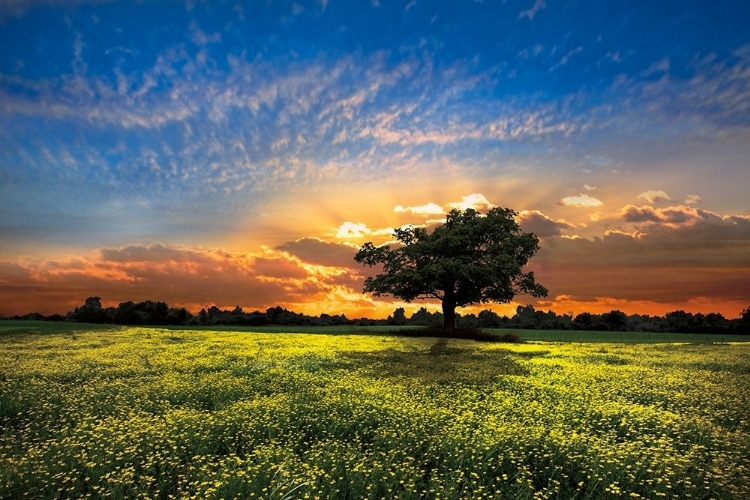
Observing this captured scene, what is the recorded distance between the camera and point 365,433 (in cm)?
1120

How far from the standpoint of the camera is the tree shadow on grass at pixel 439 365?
66.8ft

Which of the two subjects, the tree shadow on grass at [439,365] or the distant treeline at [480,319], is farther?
the distant treeline at [480,319]

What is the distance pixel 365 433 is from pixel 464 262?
3974 centimetres

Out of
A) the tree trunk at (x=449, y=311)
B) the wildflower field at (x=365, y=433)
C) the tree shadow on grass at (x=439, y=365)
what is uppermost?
the tree trunk at (x=449, y=311)

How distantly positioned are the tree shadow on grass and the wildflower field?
0.34m

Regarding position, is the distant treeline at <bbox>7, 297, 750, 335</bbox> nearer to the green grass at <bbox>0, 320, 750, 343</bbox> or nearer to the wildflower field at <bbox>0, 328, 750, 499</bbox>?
the green grass at <bbox>0, 320, 750, 343</bbox>

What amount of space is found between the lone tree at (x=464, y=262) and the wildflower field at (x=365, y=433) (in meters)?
27.0

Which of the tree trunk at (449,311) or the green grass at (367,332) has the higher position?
the tree trunk at (449,311)

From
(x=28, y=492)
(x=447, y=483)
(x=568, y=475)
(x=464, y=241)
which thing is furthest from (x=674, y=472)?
(x=464, y=241)

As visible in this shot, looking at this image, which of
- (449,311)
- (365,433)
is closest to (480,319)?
(449,311)

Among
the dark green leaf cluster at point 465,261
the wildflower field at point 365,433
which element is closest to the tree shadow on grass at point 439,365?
the wildflower field at point 365,433

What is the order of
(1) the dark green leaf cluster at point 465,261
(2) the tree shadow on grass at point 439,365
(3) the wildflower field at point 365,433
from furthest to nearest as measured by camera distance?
(1) the dark green leaf cluster at point 465,261 → (2) the tree shadow on grass at point 439,365 → (3) the wildflower field at point 365,433

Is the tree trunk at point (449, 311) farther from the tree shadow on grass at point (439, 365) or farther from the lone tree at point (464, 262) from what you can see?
the tree shadow on grass at point (439, 365)

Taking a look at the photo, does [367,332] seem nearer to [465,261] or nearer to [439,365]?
[465,261]
